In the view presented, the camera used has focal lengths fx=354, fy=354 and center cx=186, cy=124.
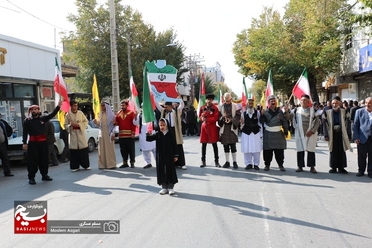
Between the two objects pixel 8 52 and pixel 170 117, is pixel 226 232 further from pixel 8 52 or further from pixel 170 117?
pixel 8 52

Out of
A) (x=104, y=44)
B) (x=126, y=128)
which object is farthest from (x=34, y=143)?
(x=104, y=44)

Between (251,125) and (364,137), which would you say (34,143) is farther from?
(364,137)

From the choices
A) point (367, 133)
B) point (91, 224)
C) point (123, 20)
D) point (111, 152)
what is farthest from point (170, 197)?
point (123, 20)

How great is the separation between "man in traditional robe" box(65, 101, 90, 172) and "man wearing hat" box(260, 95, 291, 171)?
16.0 feet

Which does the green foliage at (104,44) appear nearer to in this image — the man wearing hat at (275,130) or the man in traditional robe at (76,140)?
the man in traditional robe at (76,140)

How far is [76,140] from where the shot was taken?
32.0 ft

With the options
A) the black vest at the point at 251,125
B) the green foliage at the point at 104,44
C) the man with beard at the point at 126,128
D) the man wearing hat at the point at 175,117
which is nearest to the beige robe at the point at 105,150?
the man with beard at the point at 126,128

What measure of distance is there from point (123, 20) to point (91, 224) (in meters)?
24.9

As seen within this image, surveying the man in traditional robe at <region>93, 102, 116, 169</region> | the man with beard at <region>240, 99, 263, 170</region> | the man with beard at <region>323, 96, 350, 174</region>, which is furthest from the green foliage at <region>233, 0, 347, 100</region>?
the man in traditional robe at <region>93, 102, 116, 169</region>

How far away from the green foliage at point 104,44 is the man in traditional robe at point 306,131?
1995cm

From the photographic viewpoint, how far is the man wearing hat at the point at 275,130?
863 centimetres

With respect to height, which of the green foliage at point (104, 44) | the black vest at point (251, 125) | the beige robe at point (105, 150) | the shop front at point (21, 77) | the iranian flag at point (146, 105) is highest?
the green foliage at point (104, 44)

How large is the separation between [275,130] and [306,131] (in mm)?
723

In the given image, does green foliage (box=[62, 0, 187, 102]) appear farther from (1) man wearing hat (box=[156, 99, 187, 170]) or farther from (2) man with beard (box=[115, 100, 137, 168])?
(1) man wearing hat (box=[156, 99, 187, 170])
